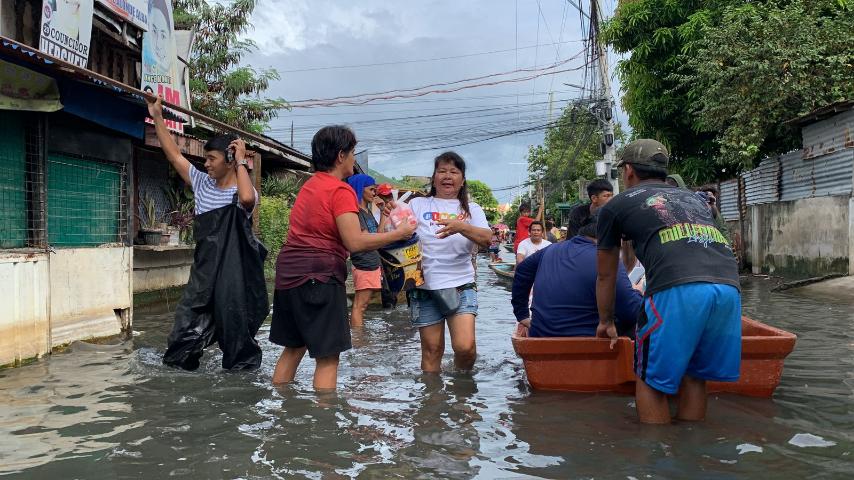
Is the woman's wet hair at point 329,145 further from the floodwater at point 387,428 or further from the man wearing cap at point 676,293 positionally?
the man wearing cap at point 676,293

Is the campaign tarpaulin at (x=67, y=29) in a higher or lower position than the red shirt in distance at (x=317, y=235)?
higher

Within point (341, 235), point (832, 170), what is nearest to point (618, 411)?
point (341, 235)

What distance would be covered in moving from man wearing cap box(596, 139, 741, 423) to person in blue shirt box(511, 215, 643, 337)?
753mm

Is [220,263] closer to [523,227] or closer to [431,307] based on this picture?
[431,307]

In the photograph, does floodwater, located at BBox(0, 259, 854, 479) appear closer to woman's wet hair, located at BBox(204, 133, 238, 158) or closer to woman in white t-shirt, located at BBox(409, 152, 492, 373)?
woman in white t-shirt, located at BBox(409, 152, 492, 373)

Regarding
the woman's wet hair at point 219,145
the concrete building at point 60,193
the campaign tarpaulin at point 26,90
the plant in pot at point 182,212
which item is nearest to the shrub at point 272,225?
the plant in pot at point 182,212

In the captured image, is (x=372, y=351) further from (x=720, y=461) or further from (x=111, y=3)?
(x=111, y=3)

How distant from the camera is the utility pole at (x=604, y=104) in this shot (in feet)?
70.4

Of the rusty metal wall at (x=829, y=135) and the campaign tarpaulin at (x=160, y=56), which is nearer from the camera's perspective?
the campaign tarpaulin at (x=160, y=56)

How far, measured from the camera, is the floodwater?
3178mm

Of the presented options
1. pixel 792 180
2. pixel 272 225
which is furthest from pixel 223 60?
pixel 792 180

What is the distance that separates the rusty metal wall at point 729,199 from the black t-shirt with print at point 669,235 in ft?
50.5

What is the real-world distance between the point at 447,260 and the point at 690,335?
1.96 meters

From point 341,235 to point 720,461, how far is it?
2278 millimetres
